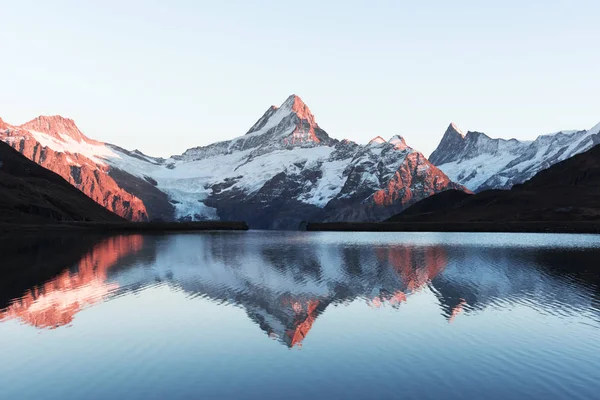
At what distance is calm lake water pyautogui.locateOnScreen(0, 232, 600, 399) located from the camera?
1049 inches

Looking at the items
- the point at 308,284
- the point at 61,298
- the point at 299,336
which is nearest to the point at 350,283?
the point at 308,284

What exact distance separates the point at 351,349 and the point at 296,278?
39.2 m

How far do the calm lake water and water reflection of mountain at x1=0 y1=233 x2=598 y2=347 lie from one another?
0.99ft

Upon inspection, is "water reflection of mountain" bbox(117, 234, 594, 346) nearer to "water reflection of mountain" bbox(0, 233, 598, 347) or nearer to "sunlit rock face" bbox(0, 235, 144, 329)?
"water reflection of mountain" bbox(0, 233, 598, 347)

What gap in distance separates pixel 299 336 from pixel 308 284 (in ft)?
93.4

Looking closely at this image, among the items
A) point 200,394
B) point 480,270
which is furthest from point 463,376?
point 480,270

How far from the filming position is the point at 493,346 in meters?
34.7

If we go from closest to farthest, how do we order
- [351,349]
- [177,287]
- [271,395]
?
[271,395], [351,349], [177,287]

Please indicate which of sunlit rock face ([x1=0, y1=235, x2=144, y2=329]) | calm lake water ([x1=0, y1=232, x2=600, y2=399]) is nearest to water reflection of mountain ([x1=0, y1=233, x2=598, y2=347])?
sunlit rock face ([x1=0, y1=235, x2=144, y2=329])

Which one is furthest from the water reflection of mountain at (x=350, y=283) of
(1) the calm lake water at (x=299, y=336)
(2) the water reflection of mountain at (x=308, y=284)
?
(1) the calm lake water at (x=299, y=336)

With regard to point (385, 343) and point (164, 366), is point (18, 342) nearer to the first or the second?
point (164, 366)

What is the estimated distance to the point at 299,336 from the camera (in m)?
38.3

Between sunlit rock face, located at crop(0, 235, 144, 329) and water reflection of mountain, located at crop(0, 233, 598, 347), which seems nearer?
sunlit rock face, located at crop(0, 235, 144, 329)

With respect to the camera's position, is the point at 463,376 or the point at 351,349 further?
the point at 351,349
